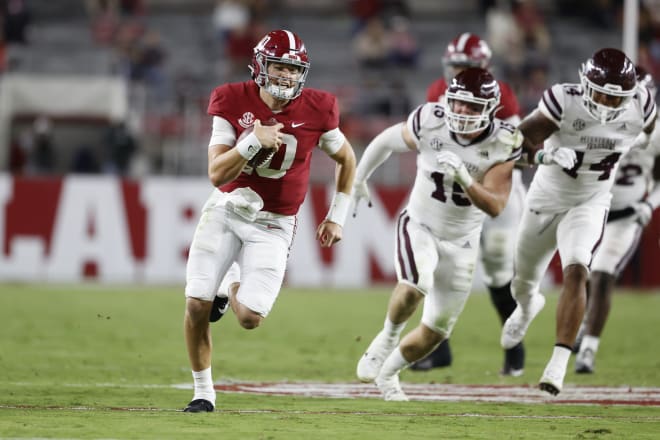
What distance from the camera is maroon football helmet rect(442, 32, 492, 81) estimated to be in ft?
29.2

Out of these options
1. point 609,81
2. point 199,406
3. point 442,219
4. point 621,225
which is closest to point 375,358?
point 442,219

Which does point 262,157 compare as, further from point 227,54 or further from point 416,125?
point 227,54

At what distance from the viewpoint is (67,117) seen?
57.2 feet

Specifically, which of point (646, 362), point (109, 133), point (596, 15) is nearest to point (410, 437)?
point (646, 362)

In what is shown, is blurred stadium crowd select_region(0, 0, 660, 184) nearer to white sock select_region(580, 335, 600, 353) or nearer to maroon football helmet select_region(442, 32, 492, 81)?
maroon football helmet select_region(442, 32, 492, 81)

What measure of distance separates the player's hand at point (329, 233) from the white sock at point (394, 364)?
0.81 metres

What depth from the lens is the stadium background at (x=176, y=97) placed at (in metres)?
15.3

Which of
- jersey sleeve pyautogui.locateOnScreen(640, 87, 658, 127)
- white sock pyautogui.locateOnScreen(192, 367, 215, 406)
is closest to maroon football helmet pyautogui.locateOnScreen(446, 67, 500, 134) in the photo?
jersey sleeve pyautogui.locateOnScreen(640, 87, 658, 127)

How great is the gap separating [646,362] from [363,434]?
4.47 meters

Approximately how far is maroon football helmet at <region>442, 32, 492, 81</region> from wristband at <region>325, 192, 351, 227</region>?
7.30 ft

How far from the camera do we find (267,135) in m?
6.14

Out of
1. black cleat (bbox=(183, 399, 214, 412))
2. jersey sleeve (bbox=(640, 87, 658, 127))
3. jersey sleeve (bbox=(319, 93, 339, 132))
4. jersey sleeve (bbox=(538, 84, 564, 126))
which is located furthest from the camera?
jersey sleeve (bbox=(640, 87, 658, 127))

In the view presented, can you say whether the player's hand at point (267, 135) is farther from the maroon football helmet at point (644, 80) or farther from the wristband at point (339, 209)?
the maroon football helmet at point (644, 80)

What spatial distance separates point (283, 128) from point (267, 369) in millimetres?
2712
